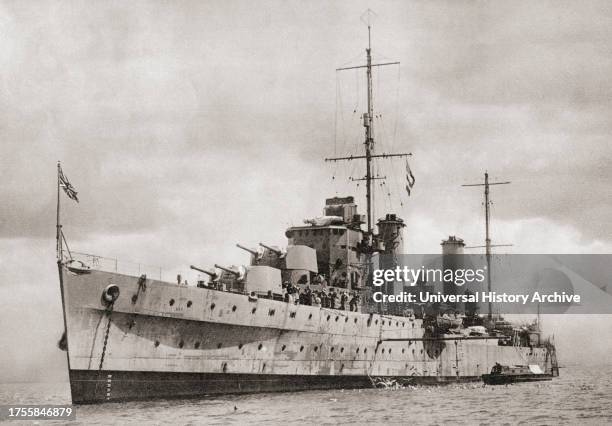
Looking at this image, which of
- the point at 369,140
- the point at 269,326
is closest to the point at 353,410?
the point at 269,326

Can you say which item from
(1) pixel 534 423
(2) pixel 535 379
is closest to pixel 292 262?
(1) pixel 534 423

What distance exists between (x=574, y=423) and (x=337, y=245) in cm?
1624

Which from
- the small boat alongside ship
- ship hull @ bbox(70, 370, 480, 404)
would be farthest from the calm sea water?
the small boat alongside ship

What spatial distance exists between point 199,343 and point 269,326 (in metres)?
3.12

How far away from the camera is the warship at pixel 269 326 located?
21.9 meters

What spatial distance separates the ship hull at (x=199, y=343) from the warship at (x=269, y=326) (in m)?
0.03

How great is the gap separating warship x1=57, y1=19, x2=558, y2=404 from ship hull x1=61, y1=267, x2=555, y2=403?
0.11 ft

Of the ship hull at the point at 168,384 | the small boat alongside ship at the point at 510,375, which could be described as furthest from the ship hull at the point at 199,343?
the small boat alongside ship at the point at 510,375

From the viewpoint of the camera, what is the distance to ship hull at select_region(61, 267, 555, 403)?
21.8 metres

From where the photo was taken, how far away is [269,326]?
26.5m

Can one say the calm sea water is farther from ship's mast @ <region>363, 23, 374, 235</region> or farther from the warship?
ship's mast @ <region>363, 23, 374, 235</region>

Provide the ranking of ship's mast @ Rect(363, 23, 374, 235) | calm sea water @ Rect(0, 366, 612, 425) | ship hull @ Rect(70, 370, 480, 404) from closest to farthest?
calm sea water @ Rect(0, 366, 612, 425) < ship hull @ Rect(70, 370, 480, 404) < ship's mast @ Rect(363, 23, 374, 235)

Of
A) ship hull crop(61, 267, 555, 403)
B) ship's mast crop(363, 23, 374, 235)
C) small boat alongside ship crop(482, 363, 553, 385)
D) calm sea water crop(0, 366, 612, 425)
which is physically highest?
A: ship's mast crop(363, 23, 374, 235)

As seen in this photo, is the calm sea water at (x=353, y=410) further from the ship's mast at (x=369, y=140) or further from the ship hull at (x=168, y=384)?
the ship's mast at (x=369, y=140)
